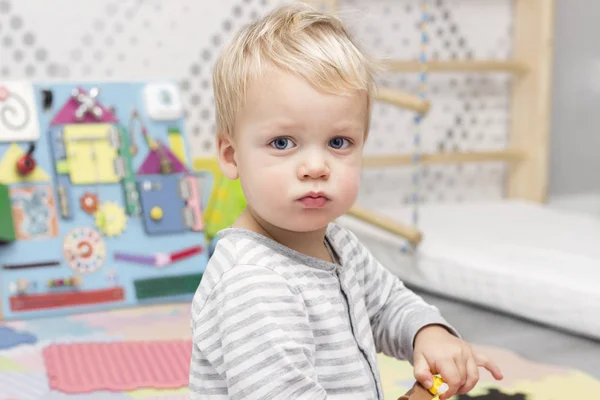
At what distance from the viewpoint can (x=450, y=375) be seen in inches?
28.4

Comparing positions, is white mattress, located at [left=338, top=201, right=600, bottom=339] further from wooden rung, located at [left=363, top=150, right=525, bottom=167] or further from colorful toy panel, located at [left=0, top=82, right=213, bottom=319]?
colorful toy panel, located at [left=0, top=82, right=213, bottom=319]

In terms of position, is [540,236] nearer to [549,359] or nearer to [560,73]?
[549,359]

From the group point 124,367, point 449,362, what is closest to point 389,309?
point 449,362

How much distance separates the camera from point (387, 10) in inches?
90.3

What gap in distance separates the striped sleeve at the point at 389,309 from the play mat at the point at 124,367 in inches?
13.7

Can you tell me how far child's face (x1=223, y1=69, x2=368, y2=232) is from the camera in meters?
0.69

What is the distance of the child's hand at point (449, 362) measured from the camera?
0.72m

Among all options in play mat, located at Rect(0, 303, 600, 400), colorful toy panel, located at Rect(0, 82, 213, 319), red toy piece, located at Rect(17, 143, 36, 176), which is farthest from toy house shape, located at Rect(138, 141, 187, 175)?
play mat, located at Rect(0, 303, 600, 400)

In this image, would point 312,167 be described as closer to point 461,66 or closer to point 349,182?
point 349,182

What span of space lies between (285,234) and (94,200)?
3.60 feet

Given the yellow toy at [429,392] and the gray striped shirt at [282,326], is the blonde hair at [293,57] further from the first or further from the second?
the yellow toy at [429,392]

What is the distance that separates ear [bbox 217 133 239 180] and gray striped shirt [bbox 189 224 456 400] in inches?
2.7

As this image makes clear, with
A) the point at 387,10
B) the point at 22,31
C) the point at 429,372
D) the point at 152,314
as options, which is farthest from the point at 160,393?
the point at 387,10

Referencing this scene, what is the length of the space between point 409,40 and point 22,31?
45.6 inches
